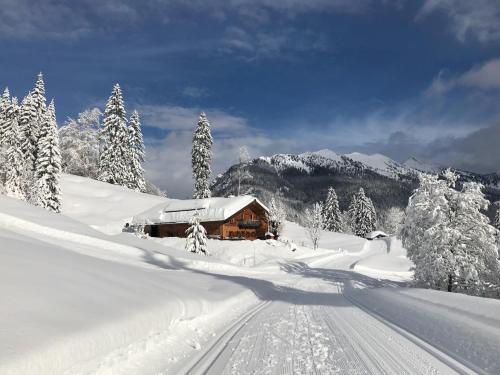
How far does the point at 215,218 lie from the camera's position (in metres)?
55.0

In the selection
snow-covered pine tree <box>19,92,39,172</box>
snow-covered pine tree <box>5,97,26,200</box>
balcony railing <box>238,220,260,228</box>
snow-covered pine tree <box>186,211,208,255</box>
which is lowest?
snow-covered pine tree <box>186,211,208,255</box>

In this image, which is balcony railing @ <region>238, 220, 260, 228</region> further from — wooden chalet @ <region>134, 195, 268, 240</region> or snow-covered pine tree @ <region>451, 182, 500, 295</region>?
snow-covered pine tree @ <region>451, 182, 500, 295</region>

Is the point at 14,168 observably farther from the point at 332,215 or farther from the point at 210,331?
the point at 332,215

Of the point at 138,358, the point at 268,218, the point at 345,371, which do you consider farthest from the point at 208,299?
the point at 268,218

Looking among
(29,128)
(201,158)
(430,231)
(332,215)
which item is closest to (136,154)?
(201,158)

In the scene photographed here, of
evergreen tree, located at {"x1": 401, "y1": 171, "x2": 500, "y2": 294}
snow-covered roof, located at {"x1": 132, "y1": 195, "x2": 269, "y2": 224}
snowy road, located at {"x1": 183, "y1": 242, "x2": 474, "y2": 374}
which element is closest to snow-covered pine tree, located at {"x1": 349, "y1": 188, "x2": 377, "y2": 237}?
snow-covered roof, located at {"x1": 132, "y1": 195, "x2": 269, "y2": 224}

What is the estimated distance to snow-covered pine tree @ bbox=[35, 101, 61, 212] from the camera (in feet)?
161

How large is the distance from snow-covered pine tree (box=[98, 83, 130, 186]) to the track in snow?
2552 inches

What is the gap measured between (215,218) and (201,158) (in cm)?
1726

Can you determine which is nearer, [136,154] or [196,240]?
[196,240]

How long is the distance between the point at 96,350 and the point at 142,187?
74.5 meters

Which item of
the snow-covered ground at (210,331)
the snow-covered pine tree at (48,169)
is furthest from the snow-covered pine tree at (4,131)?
the snow-covered ground at (210,331)

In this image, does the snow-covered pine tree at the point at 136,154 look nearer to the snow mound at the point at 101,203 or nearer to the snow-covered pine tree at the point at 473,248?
the snow mound at the point at 101,203

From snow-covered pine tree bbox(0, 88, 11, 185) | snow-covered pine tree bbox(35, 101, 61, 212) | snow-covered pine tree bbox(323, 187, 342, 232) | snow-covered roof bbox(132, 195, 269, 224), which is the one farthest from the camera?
snow-covered pine tree bbox(323, 187, 342, 232)
